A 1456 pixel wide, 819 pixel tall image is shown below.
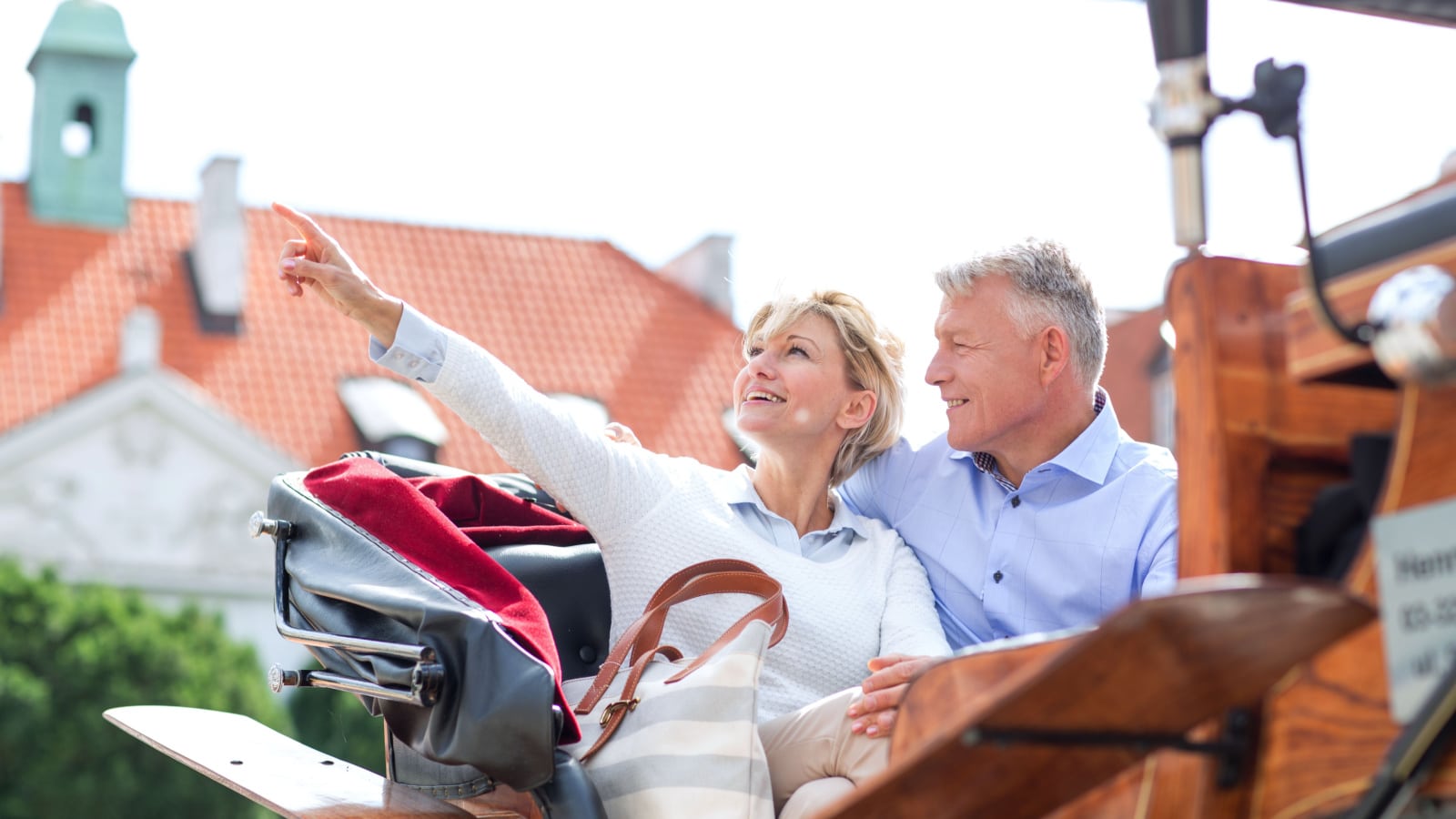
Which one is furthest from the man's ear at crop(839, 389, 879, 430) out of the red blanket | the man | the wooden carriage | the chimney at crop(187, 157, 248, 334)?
the chimney at crop(187, 157, 248, 334)

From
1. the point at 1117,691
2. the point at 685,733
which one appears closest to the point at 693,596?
the point at 685,733

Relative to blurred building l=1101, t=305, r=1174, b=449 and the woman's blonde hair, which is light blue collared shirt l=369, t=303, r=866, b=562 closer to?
the woman's blonde hair

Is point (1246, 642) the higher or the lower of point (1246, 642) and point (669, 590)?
the higher

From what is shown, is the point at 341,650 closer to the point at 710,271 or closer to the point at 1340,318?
the point at 1340,318

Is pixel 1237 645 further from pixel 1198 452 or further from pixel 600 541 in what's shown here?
pixel 600 541

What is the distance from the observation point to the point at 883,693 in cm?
262

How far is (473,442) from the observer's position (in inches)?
973

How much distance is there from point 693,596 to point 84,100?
31.1 metres

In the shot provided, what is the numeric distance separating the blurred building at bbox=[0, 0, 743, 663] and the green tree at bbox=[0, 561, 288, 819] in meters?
1.81

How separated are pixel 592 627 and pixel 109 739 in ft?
53.6

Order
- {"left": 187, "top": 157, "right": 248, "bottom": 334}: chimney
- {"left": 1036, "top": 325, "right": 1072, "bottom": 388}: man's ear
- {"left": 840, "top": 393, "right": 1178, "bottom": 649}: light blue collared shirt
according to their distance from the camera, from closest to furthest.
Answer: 1. {"left": 840, "top": 393, "right": 1178, "bottom": 649}: light blue collared shirt
2. {"left": 1036, "top": 325, "right": 1072, "bottom": 388}: man's ear
3. {"left": 187, "top": 157, "right": 248, "bottom": 334}: chimney

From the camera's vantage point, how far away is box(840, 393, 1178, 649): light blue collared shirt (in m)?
3.19

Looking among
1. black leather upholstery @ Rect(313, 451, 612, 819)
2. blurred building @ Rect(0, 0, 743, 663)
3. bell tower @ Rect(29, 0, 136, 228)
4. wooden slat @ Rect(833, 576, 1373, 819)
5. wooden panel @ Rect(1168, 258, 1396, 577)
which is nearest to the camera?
wooden slat @ Rect(833, 576, 1373, 819)

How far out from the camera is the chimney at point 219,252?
87.0 feet
